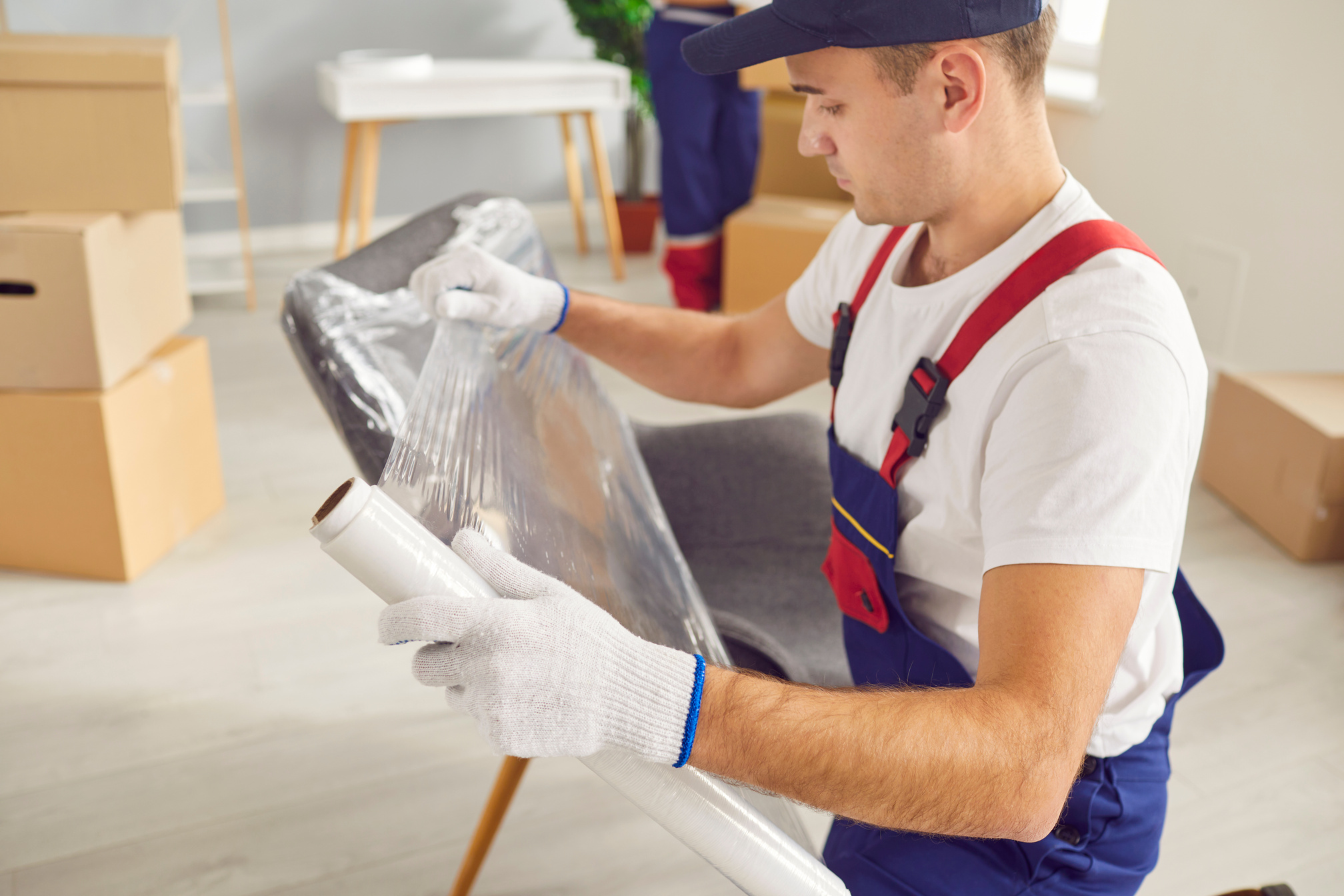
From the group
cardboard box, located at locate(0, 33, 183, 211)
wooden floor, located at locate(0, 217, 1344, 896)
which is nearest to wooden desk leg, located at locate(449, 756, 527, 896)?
wooden floor, located at locate(0, 217, 1344, 896)

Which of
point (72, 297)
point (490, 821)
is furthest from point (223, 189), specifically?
point (490, 821)

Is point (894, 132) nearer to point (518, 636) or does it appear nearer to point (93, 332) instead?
point (518, 636)

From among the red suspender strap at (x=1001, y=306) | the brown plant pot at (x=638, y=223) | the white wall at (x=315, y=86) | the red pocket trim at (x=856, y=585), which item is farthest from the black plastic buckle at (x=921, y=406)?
the white wall at (x=315, y=86)

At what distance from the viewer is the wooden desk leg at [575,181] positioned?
3881 mm

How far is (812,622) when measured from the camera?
1.29 meters

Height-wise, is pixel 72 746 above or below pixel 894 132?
below

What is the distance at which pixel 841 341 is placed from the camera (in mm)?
1046

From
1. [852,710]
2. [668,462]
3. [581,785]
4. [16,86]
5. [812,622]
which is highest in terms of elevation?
[16,86]

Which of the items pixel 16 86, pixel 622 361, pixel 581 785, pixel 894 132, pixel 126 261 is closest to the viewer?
pixel 894 132

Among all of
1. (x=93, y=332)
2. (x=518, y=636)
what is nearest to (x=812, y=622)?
(x=518, y=636)

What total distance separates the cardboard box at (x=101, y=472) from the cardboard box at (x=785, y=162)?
2169mm

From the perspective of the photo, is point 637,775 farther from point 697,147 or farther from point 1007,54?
point 697,147

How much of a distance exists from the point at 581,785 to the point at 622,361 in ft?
2.20

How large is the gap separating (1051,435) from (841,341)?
1.14ft
